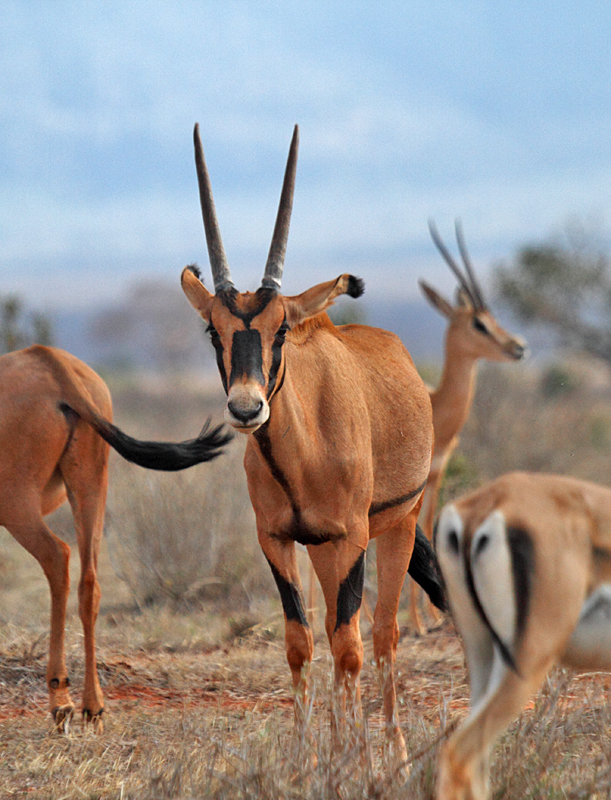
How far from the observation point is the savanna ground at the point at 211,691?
11.6 feet

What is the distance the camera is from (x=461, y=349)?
10672mm

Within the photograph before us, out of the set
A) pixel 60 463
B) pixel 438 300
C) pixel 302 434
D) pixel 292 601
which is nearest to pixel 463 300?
pixel 438 300

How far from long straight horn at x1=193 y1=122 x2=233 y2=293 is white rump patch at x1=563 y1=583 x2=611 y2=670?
221 cm

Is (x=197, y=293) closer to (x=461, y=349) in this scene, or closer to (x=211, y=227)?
(x=211, y=227)

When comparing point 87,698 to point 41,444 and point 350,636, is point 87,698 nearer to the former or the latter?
point 41,444

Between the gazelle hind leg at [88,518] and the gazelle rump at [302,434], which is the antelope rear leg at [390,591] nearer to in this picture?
the gazelle rump at [302,434]

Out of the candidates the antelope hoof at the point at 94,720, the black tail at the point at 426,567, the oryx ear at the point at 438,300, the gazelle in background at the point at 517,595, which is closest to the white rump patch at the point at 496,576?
the gazelle in background at the point at 517,595

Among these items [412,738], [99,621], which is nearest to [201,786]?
[412,738]

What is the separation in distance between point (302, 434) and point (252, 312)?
62cm

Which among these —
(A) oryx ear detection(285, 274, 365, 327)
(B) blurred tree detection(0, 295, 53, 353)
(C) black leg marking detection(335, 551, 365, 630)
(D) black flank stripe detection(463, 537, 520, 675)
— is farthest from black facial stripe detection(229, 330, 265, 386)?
(B) blurred tree detection(0, 295, 53, 353)

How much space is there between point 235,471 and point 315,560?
5.07m

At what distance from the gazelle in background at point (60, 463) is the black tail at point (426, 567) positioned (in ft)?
4.35

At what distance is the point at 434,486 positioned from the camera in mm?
9391

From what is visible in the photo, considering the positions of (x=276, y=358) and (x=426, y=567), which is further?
(x=426, y=567)
